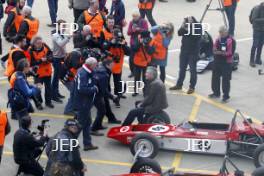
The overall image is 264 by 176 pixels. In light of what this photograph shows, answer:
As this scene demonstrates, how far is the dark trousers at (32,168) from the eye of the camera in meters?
12.5

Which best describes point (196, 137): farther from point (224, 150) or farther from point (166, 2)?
point (166, 2)

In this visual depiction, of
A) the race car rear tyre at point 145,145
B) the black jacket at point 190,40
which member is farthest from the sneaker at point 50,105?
the black jacket at point 190,40

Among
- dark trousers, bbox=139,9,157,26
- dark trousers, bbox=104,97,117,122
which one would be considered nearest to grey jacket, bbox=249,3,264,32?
dark trousers, bbox=139,9,157,26

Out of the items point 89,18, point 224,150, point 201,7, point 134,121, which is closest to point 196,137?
point 224,150

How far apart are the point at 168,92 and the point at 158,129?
3456mm

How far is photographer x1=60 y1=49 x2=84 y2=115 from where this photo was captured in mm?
14857

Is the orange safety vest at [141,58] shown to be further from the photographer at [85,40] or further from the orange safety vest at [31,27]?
the orange safety vest at [31,27]

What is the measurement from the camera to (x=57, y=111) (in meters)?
15.9

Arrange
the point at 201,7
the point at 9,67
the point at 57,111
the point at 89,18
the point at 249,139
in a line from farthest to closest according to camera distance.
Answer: the point at 201,7 → the point at 89,18 → the point at 57,111 → the point at 9,67 → the point at 249,139

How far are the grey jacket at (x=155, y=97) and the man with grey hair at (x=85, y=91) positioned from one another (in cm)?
119

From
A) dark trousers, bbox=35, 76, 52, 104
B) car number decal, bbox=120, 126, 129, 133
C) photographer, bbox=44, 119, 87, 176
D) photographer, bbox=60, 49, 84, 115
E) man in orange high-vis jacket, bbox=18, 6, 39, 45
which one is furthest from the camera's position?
man in orange high-vis jacket, bbox=18, 6, 39, 45

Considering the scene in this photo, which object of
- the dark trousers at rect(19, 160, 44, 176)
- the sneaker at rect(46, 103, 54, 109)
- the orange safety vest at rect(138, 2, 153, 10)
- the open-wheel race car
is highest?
the orange safety vest at rect(138, 2, 153, 10)

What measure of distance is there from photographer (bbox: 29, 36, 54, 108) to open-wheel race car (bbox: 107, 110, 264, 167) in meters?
2.36

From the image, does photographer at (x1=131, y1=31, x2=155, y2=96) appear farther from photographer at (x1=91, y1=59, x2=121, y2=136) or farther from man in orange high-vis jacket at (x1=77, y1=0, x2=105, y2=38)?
photographer at (x1=91, y1=59, x2=121, y2=136)
